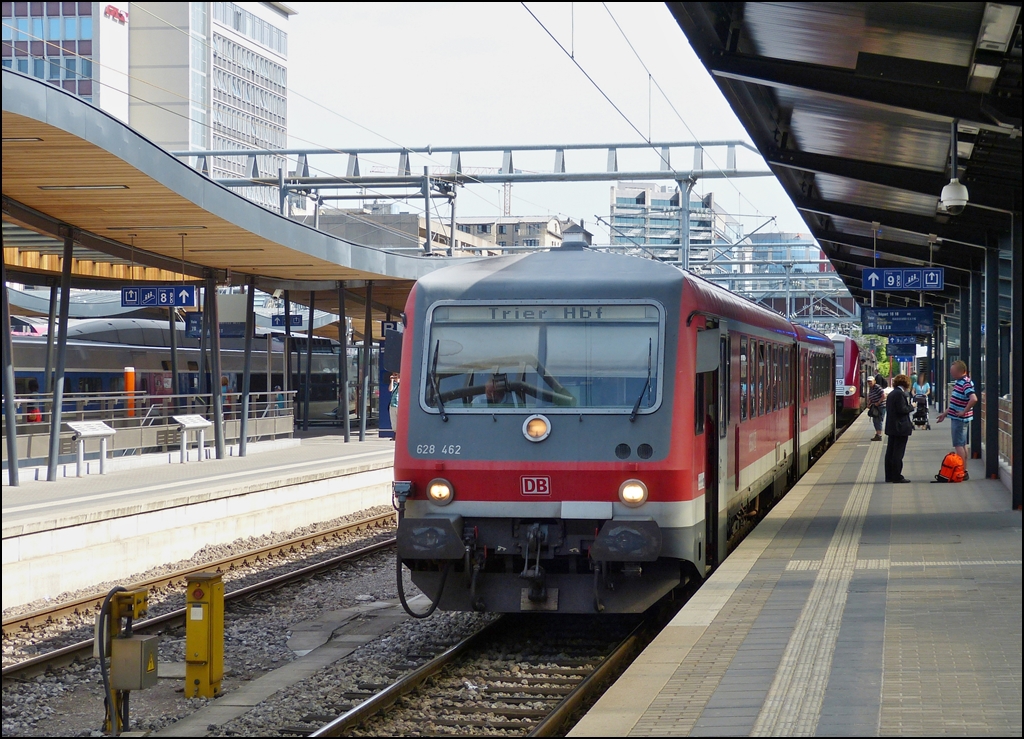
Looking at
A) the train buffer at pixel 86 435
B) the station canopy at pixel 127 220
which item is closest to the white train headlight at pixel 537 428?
the station canopy at pixel 127 220

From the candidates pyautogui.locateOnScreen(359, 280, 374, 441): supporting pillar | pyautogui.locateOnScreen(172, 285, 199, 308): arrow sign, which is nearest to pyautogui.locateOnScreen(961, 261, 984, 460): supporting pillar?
pyautogui.locateOnScreen(359, 280, 374, 441): supporting pillar

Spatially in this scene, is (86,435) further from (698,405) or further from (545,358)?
(698,405)

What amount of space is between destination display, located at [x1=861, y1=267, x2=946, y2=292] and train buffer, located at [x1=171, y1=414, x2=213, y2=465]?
39.6 ft

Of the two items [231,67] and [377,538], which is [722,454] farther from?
[231,67]

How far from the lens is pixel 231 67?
83688 mm

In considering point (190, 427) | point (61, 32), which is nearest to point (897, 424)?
point (190, 427)

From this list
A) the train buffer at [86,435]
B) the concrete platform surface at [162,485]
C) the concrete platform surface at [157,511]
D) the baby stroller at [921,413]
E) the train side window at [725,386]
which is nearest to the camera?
the train side window at [725,386]

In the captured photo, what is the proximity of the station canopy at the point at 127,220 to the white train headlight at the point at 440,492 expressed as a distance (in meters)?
5.96

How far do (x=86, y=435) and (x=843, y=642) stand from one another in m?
14.2

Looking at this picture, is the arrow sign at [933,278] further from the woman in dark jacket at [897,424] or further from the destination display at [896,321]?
the destination display at [896,321]

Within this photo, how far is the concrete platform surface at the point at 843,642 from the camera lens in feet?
18.7

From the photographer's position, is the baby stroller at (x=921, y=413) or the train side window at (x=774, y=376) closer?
the train side window at (x=774, y=376)

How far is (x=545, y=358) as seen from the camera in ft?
28.9

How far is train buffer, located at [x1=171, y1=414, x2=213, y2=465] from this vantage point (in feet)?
69.6
